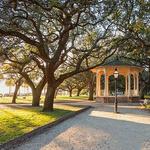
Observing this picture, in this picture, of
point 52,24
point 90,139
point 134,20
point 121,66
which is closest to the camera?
point 90,139

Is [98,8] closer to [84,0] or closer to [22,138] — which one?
[84,0]

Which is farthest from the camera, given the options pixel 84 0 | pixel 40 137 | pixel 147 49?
pixel 147 49

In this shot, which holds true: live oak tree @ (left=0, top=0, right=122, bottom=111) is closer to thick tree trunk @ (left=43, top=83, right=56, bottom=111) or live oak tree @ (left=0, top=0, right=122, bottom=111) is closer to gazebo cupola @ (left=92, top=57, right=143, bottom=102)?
thick tree trunk @ (left=43, top=83, right=56, bottom=111)

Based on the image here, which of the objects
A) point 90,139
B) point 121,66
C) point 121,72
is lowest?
point 90,139

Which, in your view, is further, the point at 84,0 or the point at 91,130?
the point at 84,0

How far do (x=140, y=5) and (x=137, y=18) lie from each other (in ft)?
6.05

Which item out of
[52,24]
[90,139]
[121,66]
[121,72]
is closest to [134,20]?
[52,24]

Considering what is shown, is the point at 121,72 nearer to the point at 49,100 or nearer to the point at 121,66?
the point at 121,66

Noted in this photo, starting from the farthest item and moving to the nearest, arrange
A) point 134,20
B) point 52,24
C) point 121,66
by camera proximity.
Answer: point 121,66
point 52,24
point 134,20

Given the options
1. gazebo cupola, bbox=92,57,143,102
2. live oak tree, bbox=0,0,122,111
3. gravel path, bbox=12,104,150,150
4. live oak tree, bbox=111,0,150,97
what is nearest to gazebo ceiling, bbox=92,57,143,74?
gazebo cupola, bbox=92,57,143,102

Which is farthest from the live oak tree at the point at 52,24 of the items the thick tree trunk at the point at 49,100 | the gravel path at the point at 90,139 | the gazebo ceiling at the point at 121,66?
the gazebo ceiling at the point at 121,66

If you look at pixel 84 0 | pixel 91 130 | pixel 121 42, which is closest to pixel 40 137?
pixel 91 130

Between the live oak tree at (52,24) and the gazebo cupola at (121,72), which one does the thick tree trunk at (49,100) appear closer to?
the live oak tree at (52,24)

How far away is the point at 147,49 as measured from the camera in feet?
114
